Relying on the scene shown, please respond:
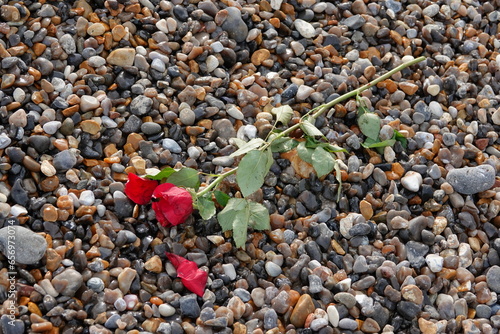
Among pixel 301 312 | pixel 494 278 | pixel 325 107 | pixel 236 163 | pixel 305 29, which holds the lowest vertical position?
pixel 494 278

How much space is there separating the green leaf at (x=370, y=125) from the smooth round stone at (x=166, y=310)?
1200 millimetres

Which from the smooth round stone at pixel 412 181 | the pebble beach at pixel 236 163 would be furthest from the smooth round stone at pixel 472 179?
the smooth round stone at pixel 412 181

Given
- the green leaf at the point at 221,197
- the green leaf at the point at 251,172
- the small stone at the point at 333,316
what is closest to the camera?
the small stone at the point at 333,316

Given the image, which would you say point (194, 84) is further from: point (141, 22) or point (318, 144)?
point (318, 144)

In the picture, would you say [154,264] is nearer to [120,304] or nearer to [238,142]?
[120,304]

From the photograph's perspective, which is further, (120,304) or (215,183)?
(215,183)

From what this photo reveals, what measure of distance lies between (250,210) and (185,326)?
0.53 m

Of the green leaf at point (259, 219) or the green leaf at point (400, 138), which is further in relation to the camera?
the green leaf at point (400, 138)

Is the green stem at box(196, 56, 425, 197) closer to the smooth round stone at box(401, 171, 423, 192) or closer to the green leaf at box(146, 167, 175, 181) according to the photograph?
the green leaf at box(146, 167, 175, 181)

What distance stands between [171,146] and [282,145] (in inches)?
19.1

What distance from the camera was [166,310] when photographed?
2287 mm

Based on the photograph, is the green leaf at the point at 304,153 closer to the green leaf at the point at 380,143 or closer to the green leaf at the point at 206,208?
the green leaf at the point at 380,143

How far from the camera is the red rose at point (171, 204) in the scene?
7.90 ft

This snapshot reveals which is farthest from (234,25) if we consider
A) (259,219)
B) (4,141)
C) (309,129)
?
(4,141)
